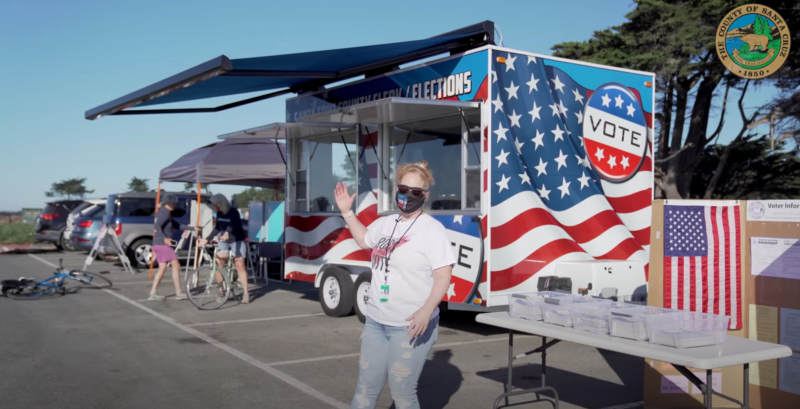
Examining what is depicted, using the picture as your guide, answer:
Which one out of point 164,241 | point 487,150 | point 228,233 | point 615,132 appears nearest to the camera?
point 487,150

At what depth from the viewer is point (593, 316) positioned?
429 centimetres

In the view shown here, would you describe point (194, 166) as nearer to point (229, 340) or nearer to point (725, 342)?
point (229, 340)

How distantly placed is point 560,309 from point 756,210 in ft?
5.73

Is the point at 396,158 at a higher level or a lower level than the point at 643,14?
lower

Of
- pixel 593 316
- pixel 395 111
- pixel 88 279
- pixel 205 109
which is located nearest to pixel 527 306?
pixel 593 316

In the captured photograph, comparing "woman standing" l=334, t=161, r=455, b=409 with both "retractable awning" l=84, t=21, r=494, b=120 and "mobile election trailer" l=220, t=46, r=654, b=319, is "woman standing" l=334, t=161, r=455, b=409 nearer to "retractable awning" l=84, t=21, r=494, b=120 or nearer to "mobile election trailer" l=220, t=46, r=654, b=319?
"mobile election trailer" l=220, t=46, r=654, b=319

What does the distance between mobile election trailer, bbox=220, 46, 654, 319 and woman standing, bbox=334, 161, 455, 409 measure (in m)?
3.79

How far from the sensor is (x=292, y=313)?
10516 mm

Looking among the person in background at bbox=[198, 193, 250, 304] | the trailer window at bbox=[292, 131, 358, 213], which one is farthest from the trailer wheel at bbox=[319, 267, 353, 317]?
the person in background at bbox=[198, 193, 250, 304]

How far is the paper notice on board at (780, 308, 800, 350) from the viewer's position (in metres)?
4.82

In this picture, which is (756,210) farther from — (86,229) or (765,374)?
(86,229)

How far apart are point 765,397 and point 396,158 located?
17.4 feet

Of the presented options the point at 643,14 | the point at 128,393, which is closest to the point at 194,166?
the point at 128,393

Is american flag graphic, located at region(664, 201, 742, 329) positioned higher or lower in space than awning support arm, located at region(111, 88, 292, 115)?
lower
